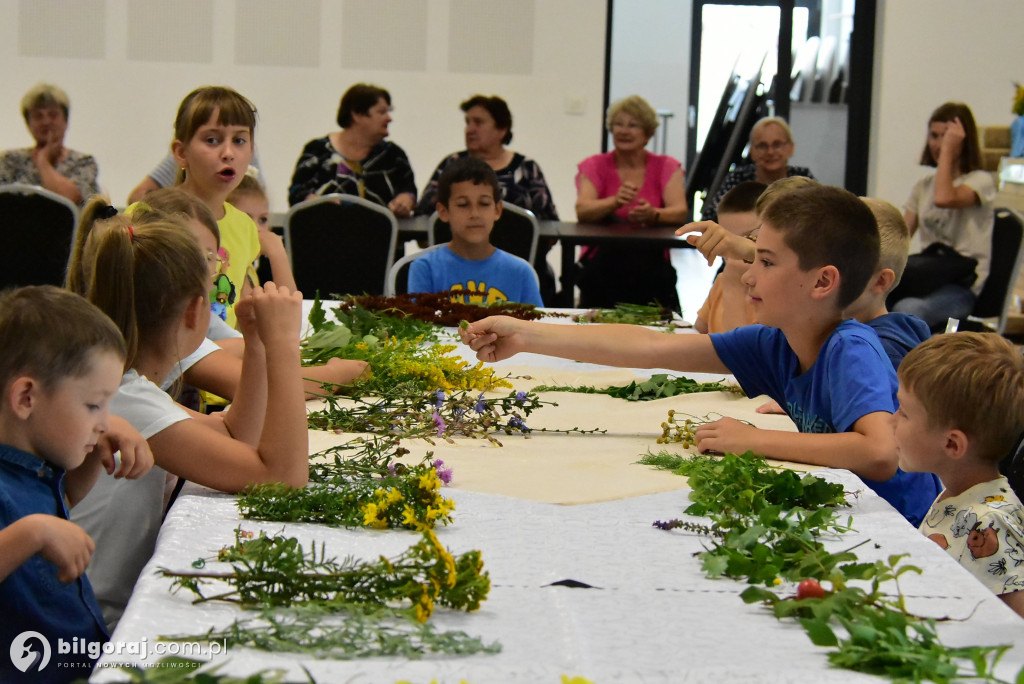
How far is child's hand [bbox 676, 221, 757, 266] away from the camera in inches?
95.6

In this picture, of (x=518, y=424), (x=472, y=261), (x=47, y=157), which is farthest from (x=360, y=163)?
(x=518, y=424)

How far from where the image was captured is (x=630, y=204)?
6574mm

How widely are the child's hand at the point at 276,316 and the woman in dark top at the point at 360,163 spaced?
482 cm

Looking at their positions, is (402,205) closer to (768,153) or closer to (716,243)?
(768,153)

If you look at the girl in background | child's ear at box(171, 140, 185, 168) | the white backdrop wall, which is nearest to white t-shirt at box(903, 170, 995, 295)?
the girl in background

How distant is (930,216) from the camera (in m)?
6.61

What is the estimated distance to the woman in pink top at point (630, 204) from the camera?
6234 millimetres

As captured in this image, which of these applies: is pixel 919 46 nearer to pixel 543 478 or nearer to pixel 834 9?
pixel 834 9

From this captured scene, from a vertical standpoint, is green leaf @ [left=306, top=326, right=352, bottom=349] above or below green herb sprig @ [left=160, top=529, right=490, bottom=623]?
above

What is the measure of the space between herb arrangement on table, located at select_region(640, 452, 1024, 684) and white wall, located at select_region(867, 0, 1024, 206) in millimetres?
7874

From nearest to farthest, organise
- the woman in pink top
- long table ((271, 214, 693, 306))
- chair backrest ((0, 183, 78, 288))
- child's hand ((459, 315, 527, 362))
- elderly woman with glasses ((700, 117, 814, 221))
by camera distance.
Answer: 1. child's hand ((459, 315, 527, 362))
2. chair backrest ((0, 183, 78, 288))
3. long table ((271, 214, 693, 306))
4. elderly woman with glasses ((700, 117, 814, 221))
5. the woman in pink top

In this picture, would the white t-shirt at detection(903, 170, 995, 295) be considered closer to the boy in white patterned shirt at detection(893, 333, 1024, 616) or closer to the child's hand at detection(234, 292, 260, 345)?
the boy in white patterned shirt at detection(893, 333, 1024, 616)

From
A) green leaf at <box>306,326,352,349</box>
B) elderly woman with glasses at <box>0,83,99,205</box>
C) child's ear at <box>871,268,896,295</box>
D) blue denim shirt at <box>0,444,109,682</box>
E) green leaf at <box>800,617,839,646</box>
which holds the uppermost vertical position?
elderly woman with glasses at <box>0,83,99,205</box>

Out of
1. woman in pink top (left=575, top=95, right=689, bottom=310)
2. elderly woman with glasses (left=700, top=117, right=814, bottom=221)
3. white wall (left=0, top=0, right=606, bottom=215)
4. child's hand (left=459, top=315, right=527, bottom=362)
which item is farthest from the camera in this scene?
white wall (left=0, top=0, right=606, bottom=215)
